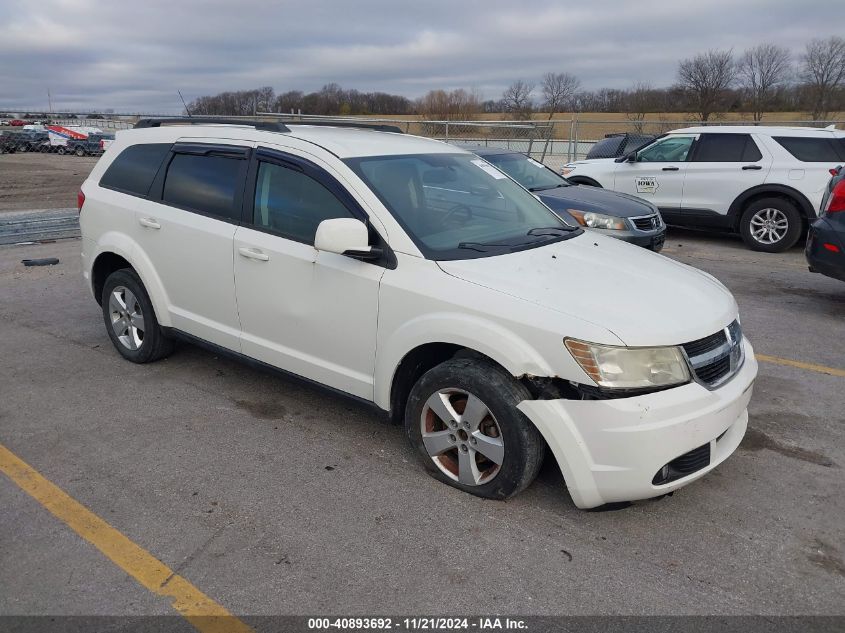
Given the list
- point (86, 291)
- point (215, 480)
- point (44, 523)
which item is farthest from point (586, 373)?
point (86, 291)

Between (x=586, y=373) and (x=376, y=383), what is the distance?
1.21 meters

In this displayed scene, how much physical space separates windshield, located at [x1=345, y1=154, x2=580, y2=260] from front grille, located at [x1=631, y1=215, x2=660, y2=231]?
3866 mm

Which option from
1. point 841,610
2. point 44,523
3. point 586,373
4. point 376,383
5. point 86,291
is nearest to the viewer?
point 841,610

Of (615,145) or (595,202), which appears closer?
(595,202)

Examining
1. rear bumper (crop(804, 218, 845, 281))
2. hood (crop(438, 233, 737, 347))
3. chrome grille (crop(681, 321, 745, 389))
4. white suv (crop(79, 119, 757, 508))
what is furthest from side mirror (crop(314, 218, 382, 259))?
rear bumper (crop(804, 218, 845, 281))

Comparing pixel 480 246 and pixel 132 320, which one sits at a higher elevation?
pixel 480 246

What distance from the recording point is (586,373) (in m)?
3.02

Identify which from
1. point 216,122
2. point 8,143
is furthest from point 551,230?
point 8,143

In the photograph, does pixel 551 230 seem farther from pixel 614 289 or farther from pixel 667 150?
pixel 667 150

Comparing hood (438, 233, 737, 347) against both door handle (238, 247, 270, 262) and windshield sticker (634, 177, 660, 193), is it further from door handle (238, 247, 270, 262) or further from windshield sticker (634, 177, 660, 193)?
windshield sticker (634, 177, 660, 193)

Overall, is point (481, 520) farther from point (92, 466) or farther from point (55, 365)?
point (55, 365)

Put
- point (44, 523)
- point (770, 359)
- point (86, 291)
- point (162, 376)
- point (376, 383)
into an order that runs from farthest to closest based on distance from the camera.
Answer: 1. point (86, 291)
2. point (770, 359)
3. point (162, 376)
4. point (376, 383)
5. point (44, 523)

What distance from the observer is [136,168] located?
203 inches

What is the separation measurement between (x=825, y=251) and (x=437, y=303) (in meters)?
5.05
